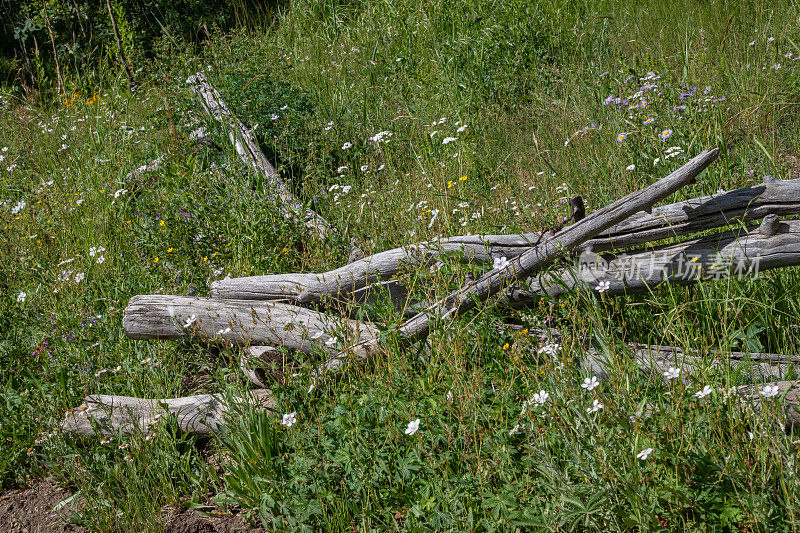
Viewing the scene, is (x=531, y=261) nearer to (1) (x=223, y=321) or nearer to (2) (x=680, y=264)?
(2) (x=680, y=264)

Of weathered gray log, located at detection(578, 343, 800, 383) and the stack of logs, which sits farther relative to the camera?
the stack of logs

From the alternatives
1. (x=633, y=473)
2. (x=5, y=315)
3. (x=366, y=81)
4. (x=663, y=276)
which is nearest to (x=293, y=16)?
(x=366, y=81)

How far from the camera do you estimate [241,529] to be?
254 cm

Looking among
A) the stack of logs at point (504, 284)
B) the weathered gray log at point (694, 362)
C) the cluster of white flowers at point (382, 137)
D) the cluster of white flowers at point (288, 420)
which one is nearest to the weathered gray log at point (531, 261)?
the stack of logs at point (504, 284)

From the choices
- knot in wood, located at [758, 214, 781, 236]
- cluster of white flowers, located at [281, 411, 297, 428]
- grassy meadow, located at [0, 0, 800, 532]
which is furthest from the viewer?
knot in wood, located at [758, 214, 781, 236]

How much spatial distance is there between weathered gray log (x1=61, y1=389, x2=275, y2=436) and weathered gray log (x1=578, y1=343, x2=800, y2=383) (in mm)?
1548

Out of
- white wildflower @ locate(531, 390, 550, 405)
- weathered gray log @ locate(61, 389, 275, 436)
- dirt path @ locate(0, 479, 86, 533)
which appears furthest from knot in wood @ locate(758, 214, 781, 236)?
dirt path @ locate(0, 479, 86, 533)

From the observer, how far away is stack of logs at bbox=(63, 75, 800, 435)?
2.77m

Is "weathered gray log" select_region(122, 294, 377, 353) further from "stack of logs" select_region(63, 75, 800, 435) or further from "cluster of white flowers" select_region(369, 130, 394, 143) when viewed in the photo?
"cluster of white flowers" select_region(369, 130, 394, 143)

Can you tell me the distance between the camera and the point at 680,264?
9.47 ft

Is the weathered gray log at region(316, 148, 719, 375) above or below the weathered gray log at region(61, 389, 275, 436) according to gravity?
above

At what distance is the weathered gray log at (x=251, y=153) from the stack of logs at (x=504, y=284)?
35.9 inches

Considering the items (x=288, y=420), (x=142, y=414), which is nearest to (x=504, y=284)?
(x=288, y=420)

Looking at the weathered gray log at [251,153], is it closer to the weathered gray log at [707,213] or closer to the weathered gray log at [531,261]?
the weathered gray log at [531,261]
